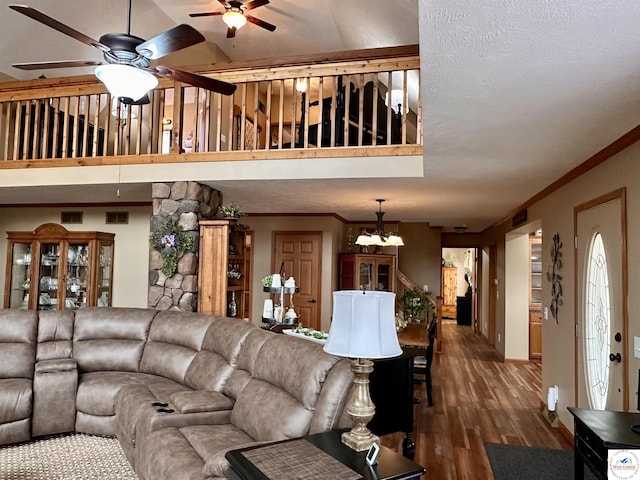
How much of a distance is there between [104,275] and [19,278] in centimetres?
126

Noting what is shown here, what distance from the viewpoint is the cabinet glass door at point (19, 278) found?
665cm

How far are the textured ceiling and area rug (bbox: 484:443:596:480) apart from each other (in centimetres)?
238

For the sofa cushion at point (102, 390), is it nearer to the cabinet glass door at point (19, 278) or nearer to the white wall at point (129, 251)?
the white wall at point (129, 251)

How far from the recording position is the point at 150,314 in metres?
4.67

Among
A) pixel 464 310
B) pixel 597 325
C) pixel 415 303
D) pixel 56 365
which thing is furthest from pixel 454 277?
pixel 56 365

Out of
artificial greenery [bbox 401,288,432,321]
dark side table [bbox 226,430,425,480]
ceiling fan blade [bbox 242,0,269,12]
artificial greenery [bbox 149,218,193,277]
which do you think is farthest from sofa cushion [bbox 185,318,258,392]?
artificial greenery [bbox 401,288,432,321]

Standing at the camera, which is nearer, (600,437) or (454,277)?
(600,437)

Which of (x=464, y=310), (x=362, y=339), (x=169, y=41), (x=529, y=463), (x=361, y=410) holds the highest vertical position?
(x=169, y=41)

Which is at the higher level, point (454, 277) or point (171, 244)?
point (171, 244)

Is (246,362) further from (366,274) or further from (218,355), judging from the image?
(366,274)

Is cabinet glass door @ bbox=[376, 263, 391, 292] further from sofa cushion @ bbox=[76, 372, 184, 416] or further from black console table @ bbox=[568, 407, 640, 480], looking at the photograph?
black console table @ bbox=[568, 407, 640, 480]

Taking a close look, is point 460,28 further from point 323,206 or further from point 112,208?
point 112,208

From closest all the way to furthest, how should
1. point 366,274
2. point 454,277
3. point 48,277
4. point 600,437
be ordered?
point 600,437 < point 48,277 < point 366,274 < point 454,277

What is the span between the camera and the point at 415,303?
847 cm
